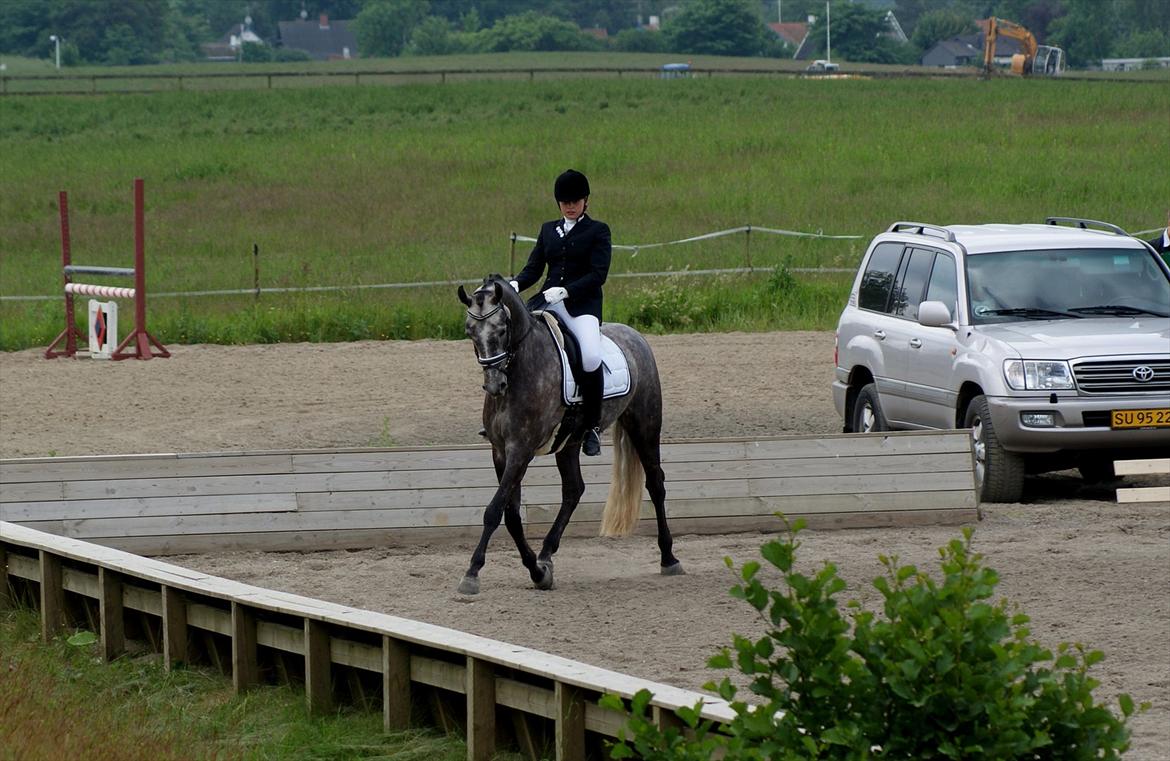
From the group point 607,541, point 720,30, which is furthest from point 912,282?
point 720,30

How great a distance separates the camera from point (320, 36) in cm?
16488

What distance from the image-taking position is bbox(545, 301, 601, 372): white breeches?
364 inches

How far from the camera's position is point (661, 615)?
8477 millimetres

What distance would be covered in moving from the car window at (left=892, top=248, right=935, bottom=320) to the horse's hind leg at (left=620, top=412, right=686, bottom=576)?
3.92 m

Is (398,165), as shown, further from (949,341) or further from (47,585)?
(47,585)

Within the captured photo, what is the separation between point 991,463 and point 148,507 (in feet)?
18.8

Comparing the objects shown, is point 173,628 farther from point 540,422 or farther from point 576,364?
point 576,364

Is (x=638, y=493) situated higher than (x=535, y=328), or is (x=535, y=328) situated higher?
(x=535, y=328)

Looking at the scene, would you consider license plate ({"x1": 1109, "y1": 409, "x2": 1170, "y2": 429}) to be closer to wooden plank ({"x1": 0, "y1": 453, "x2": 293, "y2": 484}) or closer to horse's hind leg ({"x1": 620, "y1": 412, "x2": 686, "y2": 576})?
horse's hind leg ({"x1": 620, "y1": 412, "x2": 686, "y2": 576})

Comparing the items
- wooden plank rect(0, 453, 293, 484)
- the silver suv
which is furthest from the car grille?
wooden plank rect(0, 453, 293, 484)

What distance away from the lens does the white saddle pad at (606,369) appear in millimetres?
9203

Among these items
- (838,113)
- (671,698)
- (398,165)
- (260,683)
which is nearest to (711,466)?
(260,683)

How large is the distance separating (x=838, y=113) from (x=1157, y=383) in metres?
42.5

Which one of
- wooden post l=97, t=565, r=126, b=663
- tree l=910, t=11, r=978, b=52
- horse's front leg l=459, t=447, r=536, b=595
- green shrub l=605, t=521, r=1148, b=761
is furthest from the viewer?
tree l=910, t=11, r=978, b=52
